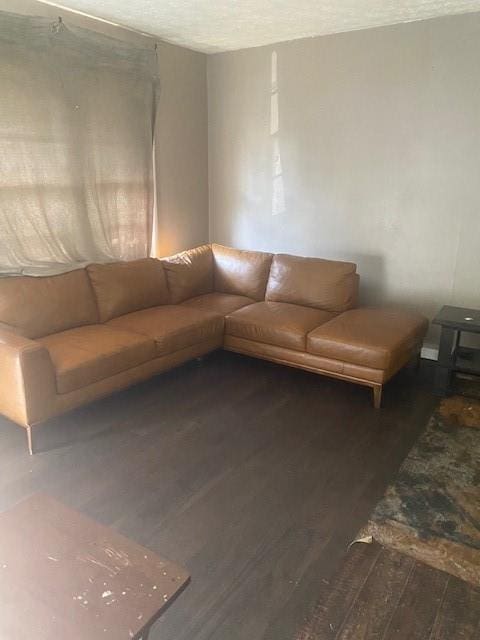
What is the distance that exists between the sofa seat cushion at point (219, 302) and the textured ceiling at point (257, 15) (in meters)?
2.00

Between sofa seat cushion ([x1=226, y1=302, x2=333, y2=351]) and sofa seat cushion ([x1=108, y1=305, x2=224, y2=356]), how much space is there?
155mm

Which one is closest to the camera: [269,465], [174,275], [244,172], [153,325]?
[269,465]

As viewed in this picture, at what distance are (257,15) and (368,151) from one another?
1.27 meters

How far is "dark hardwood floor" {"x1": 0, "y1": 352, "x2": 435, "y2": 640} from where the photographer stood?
179cm

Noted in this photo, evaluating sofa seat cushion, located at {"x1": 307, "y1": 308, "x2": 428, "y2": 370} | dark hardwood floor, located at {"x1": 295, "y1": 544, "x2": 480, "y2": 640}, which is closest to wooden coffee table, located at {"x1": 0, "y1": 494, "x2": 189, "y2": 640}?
dark hardwood floor, located at {"x1": 295, "y1": 544, "x2": 480, "y2": 640}

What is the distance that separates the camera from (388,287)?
13.2ft

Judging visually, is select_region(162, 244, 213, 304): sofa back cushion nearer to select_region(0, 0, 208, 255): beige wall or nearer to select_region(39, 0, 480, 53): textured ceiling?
select_region(0, 0, 208, 255): beige wall

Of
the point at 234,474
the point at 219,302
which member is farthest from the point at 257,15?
the point at 234,474

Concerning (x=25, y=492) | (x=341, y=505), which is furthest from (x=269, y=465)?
(x=25, y=492)

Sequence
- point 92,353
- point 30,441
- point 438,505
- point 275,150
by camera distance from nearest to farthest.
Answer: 1. point 438,505
2. point 30,441
3. point 92,353
4. point 275,150

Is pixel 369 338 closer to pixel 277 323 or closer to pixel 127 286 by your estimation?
pixel 277 323

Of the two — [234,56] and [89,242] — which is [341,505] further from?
[234,56]

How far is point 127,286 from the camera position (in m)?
3.59

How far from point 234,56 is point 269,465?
352 cm
